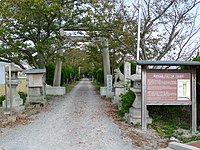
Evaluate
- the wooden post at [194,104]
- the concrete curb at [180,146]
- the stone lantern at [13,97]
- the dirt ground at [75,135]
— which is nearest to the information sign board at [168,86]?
the wooden post at [194,104]

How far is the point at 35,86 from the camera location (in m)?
11.7

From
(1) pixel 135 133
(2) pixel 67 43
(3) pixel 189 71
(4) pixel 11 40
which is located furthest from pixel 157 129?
(2) pixel 67 43

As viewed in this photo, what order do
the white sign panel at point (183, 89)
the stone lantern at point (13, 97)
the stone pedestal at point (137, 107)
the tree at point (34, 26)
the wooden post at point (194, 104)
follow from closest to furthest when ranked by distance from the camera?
the wooden post at point (194, 104) < the white sign panel at point (183, 89) < the stone pedestal at point (137, 107) < the stone lantern at point (13, 97) < the tree at point (34, 26)

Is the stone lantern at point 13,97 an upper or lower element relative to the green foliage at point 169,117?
upper

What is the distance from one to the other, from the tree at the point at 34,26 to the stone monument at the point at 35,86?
5.24ft

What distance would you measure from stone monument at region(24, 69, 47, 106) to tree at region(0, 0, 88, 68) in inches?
62.8

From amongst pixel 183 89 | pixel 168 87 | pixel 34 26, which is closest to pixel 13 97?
pixel 34 26

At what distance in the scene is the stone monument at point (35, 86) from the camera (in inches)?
458

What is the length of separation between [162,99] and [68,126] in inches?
111

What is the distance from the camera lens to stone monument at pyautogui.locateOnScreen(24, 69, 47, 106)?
458 inches

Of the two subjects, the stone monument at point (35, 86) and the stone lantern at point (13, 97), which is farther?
the stone monument at point (35, 86)

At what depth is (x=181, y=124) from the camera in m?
7.60

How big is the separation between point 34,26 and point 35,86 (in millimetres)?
3383

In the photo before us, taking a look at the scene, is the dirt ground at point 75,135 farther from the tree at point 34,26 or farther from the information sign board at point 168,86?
the tree at point 34,26
